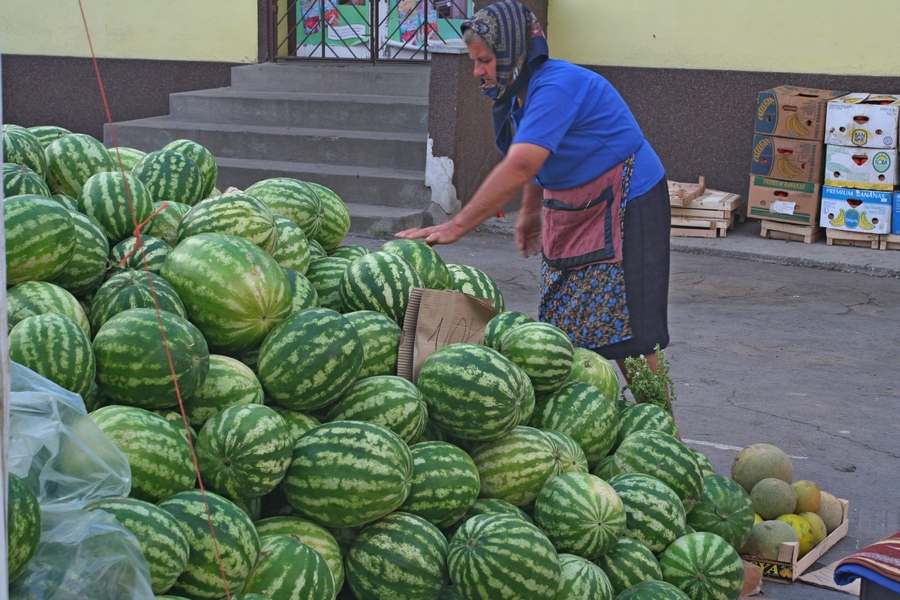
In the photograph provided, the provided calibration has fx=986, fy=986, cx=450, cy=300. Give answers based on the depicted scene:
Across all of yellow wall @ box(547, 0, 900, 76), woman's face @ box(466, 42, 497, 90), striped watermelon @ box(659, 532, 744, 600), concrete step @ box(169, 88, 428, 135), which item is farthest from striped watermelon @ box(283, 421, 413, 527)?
yellow wall @ box(547, 0, 900, 76)

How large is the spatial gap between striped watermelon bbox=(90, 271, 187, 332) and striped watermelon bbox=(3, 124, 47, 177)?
727 mm

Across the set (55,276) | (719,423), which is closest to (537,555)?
(55,276)

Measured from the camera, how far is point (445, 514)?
95.7 inches

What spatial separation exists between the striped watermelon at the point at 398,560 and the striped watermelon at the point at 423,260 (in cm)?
98

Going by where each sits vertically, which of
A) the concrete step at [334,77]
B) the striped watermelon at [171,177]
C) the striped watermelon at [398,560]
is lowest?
the striped watermelon at [398,560]

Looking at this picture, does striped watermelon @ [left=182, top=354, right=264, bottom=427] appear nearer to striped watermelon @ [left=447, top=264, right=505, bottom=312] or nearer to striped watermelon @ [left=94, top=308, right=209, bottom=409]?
striped watermelon @ [left=94, top=308, right=209, bottom=409]

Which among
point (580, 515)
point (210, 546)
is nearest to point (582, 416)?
point (580, 515)

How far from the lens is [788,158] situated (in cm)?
932

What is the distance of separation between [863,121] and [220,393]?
7.95 meters

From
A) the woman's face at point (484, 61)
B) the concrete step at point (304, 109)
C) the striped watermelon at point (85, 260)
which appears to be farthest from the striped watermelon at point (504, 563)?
the concrete step at point (304, 109)

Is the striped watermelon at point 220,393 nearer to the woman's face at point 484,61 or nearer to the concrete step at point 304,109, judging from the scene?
the woman's face at point 484,61

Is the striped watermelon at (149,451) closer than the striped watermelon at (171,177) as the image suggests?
Yes

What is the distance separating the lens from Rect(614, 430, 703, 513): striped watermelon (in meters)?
2.90

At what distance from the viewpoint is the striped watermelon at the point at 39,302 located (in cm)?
238
